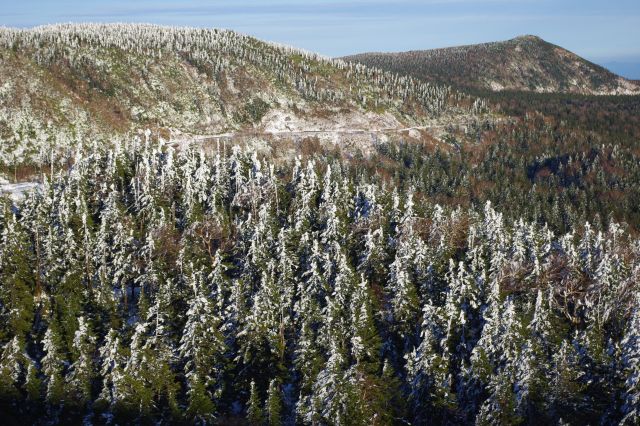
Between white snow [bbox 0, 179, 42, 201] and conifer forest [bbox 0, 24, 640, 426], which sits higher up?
white snow [bbox 0, 179, 42, 201]

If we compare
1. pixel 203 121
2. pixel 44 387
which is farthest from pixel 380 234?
pixel 203 121

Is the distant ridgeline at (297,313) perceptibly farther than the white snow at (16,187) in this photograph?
No

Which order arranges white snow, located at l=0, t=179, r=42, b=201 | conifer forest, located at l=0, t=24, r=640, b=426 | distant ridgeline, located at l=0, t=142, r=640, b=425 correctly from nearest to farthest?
distant ridgeline, located at l=0, t=142, r=640, b=425 < conifer forest, located at l=0, t=24, r=640, b=426 < white snow, located at l=0, t=179, r=42, b=201

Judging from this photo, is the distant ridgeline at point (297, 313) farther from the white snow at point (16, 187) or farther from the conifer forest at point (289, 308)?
the white snow at point (16, 187)

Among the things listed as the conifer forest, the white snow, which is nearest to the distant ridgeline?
the conifer forest

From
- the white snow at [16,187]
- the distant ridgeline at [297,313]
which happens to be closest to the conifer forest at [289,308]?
the distant ridgeline at [297,313]

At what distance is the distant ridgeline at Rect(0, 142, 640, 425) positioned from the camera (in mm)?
41750

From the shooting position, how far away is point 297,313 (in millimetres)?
58688

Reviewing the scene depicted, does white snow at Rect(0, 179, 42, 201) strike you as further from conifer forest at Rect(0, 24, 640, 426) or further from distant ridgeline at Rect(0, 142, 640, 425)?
conifer forest at Rect(0, 24, 640, 426)

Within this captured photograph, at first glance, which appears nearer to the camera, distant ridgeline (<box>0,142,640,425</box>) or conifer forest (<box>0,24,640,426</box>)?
distant ridgeline (<box>0,142,640,425</box>)

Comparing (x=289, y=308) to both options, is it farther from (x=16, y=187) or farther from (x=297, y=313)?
(x=16, y=187)

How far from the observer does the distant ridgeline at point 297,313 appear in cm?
4175

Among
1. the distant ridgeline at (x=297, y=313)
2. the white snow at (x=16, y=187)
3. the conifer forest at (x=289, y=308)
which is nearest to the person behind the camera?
the distant ridgeline at (x=297, y=313)

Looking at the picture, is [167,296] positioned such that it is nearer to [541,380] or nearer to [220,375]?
[220,375]
